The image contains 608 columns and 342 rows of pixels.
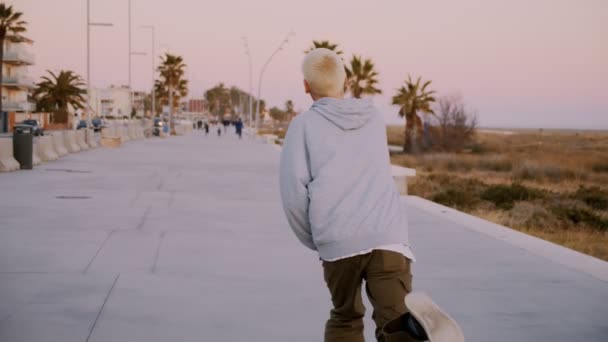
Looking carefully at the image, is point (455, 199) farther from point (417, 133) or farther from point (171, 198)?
point (417, 133)

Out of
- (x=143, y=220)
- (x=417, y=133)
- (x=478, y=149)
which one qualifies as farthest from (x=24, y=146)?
(x=478, y=149)

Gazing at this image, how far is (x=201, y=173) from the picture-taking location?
22.0m

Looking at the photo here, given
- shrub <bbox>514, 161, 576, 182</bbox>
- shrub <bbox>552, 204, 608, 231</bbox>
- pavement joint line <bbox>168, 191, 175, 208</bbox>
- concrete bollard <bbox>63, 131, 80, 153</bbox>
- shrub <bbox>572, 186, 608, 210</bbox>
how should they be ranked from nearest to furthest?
pavement joint line <bbox>168, 191, 175, 208</bbox>, shrub <bbox>552, 204, 608, 231</bbox>, shrub <bbox>572, 186, 608, 210</bbox>, concrete bollard <bbox>63, 131, 80, 153</bbox>, shrub <bbox>514, 161, 576, 182</bbox>

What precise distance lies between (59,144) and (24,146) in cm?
843

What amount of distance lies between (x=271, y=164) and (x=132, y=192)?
11589 mm

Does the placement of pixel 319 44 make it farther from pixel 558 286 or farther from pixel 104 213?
pixel 558 286

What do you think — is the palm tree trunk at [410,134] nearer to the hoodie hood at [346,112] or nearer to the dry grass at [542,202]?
the dry grass at [542,202]

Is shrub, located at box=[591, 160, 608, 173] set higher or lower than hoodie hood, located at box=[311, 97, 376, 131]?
lower

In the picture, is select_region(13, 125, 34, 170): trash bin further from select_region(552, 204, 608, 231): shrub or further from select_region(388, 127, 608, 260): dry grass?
select_region(552, 204, 608, 231): shrub

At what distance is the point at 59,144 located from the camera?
99.9 ft

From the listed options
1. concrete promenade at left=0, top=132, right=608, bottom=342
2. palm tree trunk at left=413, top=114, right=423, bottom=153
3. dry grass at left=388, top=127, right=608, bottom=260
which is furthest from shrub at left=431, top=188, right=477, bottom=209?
palm tree trunk at left=413, top=114, right=423, bottom=153

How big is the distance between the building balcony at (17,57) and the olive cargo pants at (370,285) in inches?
3673

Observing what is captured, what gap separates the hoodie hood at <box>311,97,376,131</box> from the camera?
367 cm

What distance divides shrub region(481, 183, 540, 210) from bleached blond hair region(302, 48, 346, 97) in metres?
18.0
